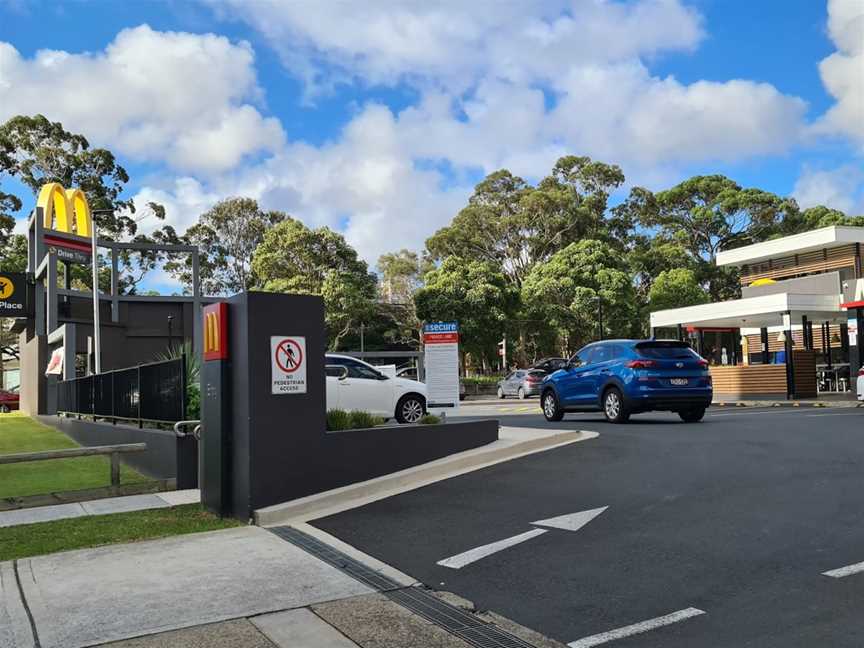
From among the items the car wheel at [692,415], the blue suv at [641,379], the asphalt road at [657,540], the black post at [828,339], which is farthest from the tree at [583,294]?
the asphalt road at [657,540]

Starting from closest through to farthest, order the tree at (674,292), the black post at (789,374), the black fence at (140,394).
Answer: the black fence at (140,394), the black post at (789,374), the tree at (674,292)

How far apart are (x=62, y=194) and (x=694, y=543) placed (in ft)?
104

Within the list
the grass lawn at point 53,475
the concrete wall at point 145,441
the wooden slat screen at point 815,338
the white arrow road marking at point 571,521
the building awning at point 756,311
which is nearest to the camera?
the white arrow road marking at point 571,521

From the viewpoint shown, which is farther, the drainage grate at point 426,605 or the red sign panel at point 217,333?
the red sign panel at point 217,333

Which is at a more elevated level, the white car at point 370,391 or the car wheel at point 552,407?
the white car at point 370,391

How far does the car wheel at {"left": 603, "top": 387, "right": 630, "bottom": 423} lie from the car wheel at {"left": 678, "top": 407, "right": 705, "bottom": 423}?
4.65 ft

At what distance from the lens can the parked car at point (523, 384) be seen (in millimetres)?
36812

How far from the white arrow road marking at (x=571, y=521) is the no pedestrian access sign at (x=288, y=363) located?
3032 mm

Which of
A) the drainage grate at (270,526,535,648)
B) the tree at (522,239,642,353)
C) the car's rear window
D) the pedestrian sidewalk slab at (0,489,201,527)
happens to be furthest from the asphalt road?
the tree at (522,239,642,353)

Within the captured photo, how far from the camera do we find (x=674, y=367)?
15914 mm

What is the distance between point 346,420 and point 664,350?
814 centimetres

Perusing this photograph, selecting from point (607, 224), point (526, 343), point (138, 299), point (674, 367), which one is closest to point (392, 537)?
point (674, 367)

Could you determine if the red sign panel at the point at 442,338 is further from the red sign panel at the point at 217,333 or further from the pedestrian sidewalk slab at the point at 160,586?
the pedestrian sidewalk slab at the point at 160,586

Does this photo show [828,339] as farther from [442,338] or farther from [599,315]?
[442,338]
